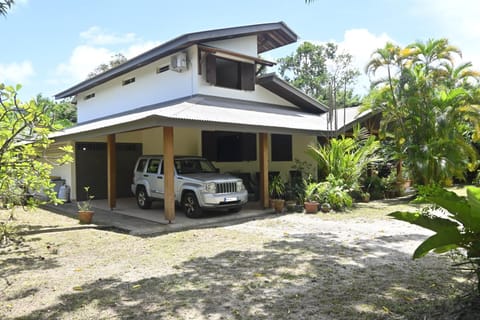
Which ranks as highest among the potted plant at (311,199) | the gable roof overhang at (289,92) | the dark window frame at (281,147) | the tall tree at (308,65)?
the tall tree at (308,65)

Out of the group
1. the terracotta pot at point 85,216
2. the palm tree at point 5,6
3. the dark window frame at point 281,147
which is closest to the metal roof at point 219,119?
the dark window frame at point 281,147

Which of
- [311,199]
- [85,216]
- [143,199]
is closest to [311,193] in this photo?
[311,199]

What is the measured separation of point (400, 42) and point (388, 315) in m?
12.4

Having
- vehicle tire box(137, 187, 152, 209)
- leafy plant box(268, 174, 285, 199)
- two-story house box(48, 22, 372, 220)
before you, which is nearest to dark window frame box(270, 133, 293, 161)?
two-story house box(48, 22, 372, 220)

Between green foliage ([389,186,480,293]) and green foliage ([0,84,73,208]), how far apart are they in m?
6.00

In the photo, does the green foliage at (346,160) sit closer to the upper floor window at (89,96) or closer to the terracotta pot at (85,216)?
the terracotta pot at (85,216)

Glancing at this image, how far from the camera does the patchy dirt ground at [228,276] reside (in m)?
4.00

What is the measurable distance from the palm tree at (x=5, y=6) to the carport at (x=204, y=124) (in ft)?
14.3

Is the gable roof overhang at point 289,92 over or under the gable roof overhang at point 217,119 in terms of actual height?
over

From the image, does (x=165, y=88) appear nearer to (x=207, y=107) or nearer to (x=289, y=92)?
(x=207, y=107)

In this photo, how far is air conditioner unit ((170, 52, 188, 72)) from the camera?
13.2 m

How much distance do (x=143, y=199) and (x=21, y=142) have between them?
16.6 ft

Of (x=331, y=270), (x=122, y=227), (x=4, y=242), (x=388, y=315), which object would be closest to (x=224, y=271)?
(x=331, y=270)

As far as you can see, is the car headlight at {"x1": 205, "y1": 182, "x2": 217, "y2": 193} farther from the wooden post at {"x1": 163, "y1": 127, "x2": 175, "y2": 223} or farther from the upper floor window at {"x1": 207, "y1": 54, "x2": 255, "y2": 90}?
the upper floor window at {"x1": 207, "y1": 54, "x2": 255, "y2": 90}
